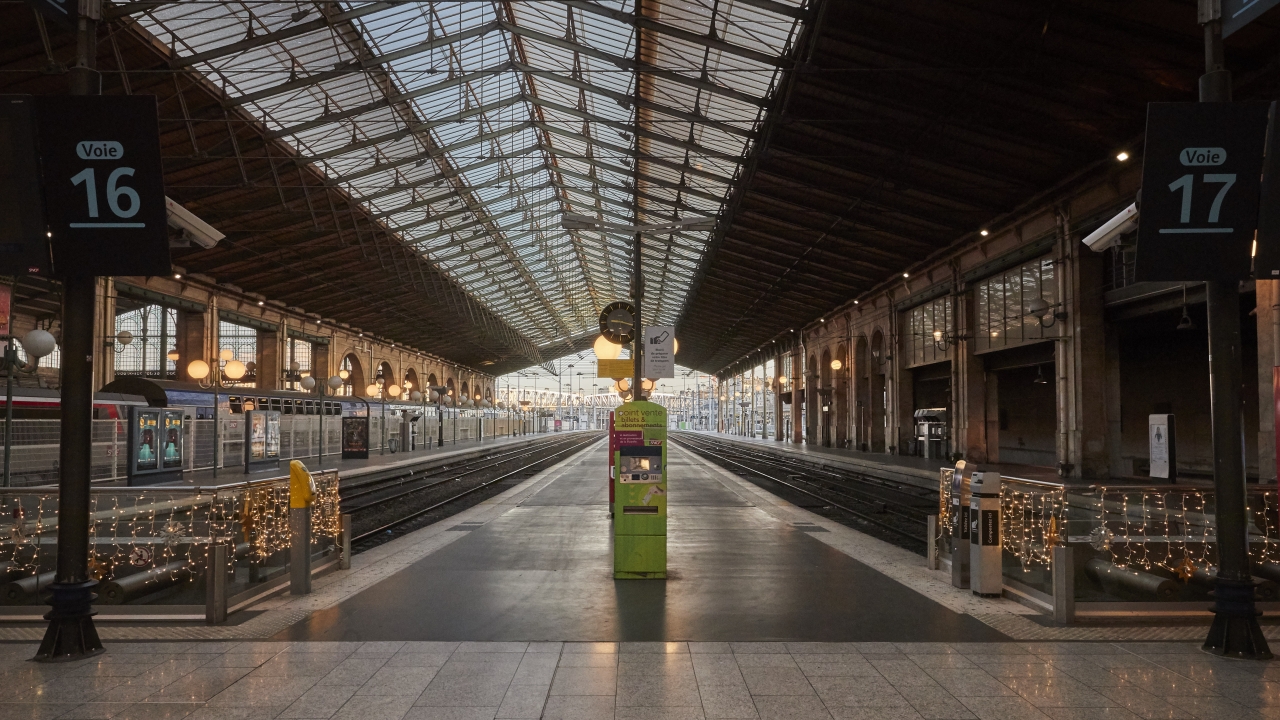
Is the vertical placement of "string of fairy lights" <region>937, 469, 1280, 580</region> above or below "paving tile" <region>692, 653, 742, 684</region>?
above

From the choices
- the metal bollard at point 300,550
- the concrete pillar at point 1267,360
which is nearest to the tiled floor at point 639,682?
the metal bollard at point 300,550

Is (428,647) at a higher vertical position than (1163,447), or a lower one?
lower

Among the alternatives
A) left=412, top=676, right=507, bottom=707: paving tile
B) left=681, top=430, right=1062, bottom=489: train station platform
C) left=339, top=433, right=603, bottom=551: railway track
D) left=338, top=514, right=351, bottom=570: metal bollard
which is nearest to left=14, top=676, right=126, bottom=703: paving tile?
left=412, top=676, right=507, bottom=707: paving tile

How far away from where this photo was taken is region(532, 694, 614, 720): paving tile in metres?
4.94

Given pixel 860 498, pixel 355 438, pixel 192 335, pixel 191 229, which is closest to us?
pixel 191 229

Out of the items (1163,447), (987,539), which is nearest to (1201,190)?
(987,539)

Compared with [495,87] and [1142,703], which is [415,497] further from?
[1142,703]

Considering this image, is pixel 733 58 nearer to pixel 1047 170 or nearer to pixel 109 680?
pixel 1047 170

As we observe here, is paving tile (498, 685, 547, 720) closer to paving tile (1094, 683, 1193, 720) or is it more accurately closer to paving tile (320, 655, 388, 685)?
paving tile (320, 655, 388, 685)

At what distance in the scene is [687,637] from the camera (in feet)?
22.1

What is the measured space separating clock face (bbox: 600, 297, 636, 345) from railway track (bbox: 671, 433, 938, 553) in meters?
5.85

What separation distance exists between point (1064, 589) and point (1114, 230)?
3.26 meters

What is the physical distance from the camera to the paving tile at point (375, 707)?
4934 millimetres

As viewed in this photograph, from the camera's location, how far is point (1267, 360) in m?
17.3
